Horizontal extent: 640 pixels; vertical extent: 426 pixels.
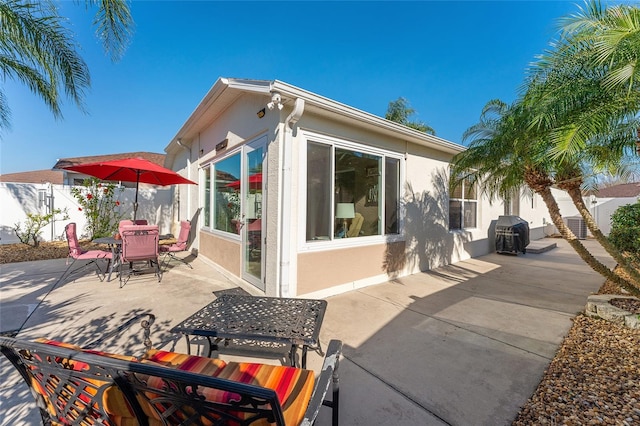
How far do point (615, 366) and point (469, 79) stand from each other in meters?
11.6

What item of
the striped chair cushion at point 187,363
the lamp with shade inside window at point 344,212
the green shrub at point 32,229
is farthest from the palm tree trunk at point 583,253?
the green shrub at point 32,229

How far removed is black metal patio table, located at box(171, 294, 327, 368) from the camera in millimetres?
2199

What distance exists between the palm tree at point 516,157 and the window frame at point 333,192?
1644 mm

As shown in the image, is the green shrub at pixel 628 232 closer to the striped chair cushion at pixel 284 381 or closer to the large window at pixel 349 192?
the large window at pixel 349 192

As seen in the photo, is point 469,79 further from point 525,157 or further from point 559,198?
point 559,198

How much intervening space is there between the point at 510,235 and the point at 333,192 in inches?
313

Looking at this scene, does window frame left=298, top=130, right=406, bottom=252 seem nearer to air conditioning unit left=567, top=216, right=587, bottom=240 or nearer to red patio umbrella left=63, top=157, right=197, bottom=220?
red patio umbrella left=63, top=157, right=197, bottom=220

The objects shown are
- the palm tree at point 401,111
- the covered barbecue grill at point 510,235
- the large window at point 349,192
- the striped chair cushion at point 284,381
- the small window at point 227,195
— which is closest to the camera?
the striped chair cushion at point 284,381

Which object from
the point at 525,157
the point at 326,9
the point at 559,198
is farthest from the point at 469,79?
the point at 559,198

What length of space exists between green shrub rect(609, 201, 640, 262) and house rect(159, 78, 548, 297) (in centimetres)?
368

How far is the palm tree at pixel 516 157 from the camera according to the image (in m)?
4.15

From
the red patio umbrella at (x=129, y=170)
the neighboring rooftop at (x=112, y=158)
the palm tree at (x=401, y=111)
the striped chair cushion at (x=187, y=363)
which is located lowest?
the striped chair cushion at (x=187, y=363)

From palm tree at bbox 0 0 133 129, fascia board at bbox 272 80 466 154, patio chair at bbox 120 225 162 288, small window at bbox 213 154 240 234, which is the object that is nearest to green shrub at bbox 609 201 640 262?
fascia board at bbox 272 80 466 154

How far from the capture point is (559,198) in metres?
16.4
